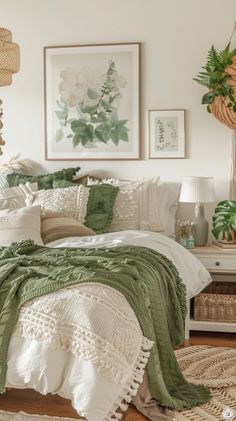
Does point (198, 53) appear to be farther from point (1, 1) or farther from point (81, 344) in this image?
point (81, 344)

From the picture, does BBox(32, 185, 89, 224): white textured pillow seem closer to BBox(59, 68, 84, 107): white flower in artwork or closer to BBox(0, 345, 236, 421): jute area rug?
BBox(59, 68, 84, 107): white flower in artwork

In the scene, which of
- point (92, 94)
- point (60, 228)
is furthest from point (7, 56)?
point (92, 94)

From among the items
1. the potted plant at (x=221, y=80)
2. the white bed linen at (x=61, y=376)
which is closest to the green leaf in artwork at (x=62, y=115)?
the potted plant at (x=221, y=80)

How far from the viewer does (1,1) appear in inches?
196

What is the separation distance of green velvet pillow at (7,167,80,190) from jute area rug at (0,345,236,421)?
1.66m

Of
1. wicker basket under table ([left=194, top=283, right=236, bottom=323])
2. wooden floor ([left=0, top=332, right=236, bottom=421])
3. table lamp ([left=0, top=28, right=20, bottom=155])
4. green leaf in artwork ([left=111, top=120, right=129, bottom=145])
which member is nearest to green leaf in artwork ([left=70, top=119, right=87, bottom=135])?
green leaf in artwork ([left=111, top=120, right=129, bottom=145])

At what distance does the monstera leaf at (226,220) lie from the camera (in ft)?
14.3

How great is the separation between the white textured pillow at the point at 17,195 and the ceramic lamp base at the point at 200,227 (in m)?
1.20

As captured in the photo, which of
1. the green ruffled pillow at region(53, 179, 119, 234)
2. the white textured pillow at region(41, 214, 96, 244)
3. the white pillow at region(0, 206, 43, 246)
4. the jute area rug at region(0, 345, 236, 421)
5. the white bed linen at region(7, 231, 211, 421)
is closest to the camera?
the white bed linen at region(7, 231, 211, 421)

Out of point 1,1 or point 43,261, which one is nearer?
point 43,261

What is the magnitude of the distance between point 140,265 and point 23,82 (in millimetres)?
2557

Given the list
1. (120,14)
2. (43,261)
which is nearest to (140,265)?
(43,261)

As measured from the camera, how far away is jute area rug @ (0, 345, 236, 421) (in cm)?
274

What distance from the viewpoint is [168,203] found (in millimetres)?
4555
